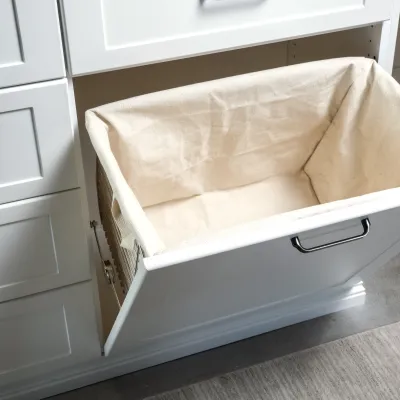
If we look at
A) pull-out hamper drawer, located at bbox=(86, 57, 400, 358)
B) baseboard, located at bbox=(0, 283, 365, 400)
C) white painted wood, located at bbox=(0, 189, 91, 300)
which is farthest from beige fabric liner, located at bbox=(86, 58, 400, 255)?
baseboard, located at bbox=(0, 283, 365, 400)

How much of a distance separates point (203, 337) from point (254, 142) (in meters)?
0.42

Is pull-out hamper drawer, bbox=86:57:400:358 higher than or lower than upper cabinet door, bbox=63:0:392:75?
lower

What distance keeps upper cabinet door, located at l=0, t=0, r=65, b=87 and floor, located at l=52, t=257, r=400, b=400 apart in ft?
2.23

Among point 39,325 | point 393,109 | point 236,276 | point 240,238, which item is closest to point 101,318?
point 39,325

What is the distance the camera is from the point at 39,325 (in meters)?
1.11

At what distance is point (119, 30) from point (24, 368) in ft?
2.10

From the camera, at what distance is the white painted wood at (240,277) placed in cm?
81

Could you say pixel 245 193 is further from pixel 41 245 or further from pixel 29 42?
pixel 29 42

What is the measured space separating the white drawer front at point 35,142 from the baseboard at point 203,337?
0.46 meters

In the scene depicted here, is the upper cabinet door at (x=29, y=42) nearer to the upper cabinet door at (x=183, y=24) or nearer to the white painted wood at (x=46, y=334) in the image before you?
the upper cabinet door at (x=183, y=24)

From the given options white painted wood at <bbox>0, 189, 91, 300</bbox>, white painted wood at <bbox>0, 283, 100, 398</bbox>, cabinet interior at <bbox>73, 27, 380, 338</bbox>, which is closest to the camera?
white painted wood at <bbox>0, 189, 91, 300</bbox>

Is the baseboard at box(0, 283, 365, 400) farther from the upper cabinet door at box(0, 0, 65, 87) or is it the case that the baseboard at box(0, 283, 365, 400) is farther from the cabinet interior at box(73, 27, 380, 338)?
the upper cabinet door at box(0, 0, 65, 87)

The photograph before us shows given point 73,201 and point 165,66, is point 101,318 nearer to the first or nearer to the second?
point 73,201

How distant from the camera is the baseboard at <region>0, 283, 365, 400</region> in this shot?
49.3 inches
